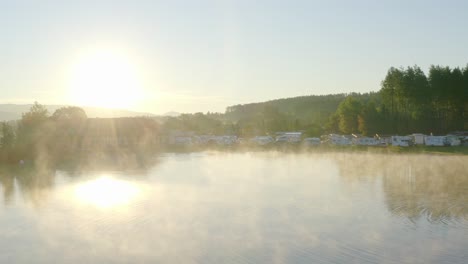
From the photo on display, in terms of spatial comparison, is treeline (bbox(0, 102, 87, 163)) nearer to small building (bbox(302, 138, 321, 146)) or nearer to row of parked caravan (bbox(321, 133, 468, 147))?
small building (bbox(302, 138, 321, 146))

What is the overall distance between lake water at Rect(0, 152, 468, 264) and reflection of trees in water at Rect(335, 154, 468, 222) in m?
0.08

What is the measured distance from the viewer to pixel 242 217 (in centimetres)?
2102

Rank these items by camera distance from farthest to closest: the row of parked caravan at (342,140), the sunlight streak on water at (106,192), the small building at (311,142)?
the small building at (311,142)
the row of parked caravan at (342,140)
the sunlight streak on water at (106,192)

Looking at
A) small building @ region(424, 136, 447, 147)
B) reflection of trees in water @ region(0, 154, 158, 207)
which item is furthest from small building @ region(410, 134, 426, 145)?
reflection of trees in water @ region(0, 154, 158, 207)

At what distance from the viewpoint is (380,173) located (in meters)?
35.2

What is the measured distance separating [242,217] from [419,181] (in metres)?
14.8

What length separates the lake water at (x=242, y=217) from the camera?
51.7 feet

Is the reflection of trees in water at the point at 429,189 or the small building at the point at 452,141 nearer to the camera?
the reflection of trees in water at the point at 429,189

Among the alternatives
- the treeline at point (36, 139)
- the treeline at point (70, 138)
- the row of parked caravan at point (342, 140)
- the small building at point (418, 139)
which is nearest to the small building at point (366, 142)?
the row of parked caravan at point (342, 140)

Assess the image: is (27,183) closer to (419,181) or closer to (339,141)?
(419,181)

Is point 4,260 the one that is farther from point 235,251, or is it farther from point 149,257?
point 235,251

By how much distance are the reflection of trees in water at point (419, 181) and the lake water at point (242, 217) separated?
0.08 meters

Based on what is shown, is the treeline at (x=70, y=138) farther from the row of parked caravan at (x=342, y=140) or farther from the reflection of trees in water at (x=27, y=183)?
the row of parked caravan at (x=342, y=140)

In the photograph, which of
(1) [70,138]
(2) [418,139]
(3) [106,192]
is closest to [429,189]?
(3) [106,192]
